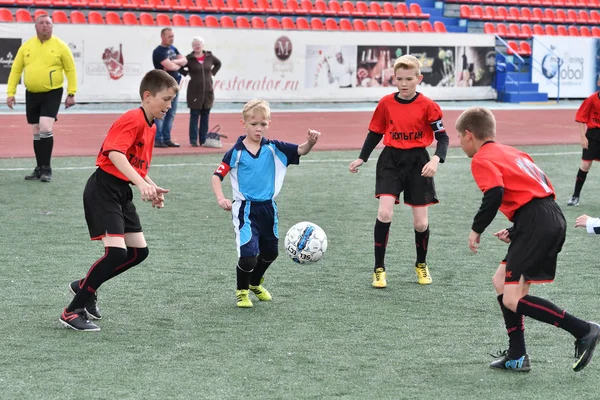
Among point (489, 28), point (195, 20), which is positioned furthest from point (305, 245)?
point (489, 28)

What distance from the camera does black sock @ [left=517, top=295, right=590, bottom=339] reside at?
5.25 meters

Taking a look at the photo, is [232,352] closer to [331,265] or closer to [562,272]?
[331,265]

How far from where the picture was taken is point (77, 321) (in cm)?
612

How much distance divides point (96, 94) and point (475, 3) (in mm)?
15056

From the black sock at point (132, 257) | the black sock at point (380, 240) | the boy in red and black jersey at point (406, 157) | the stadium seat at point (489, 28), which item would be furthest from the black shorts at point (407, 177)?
the stadium seat at point (489, 28)

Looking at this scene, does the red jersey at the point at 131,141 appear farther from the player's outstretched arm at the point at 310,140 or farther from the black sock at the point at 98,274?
the player's outstretched arm at the point at 310,140

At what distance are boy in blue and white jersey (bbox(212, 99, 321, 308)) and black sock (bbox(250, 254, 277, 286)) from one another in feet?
0.04

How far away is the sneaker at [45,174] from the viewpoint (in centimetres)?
1268

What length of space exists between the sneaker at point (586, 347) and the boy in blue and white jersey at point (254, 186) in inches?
91.3

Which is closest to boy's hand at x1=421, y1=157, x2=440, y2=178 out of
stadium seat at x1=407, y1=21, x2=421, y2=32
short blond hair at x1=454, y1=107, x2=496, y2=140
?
short blond hair at x1=454, y1=107, x2=496, y2=140

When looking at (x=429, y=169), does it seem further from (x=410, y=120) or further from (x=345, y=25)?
(x=345, y=25)

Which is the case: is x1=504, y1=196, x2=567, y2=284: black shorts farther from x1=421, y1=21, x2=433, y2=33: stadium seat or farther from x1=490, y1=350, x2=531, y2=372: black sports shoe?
x1=421, y1=21, x2=433, y2=33: stadium seat

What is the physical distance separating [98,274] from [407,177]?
2734 mm

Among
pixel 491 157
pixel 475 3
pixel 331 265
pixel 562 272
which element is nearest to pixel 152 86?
pixel 491 157
